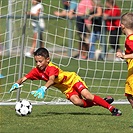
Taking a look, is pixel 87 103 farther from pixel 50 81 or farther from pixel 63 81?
pixel 50 81

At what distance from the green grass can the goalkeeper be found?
0.16 meters

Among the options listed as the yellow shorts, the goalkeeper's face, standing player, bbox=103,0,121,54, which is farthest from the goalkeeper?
standing player, bbox=103,0,121,54

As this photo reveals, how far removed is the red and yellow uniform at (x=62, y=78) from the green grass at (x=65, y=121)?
0.34 meters

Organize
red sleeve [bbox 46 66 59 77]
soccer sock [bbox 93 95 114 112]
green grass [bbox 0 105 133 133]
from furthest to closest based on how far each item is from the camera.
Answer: soccer sock [bbox 93 95 114 112] < red sleeve [bbox 46 66 59 77] < green grass [bbox 0 105 133 133]

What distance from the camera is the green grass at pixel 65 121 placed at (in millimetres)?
7027

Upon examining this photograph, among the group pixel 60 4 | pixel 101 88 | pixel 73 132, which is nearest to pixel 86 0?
pixel 60 4

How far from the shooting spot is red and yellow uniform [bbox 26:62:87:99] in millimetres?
8414

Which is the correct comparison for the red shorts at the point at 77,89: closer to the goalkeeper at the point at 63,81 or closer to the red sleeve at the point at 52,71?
the goalkeeper at the point at 63,81

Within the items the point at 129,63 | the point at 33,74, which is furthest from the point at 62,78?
the point at 129,63

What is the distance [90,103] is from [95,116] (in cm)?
47

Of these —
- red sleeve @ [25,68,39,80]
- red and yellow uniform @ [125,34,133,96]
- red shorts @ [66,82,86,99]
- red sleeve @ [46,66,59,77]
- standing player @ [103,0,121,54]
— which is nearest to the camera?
red and yellow uniform @ [125,34,133,96]

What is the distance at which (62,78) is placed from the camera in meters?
8.59

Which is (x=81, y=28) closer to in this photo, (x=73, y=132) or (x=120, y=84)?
(x=120, y=84)

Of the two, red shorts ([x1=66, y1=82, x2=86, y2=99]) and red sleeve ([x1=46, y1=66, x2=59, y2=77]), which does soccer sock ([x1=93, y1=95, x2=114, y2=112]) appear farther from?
red sleeve ([x1=46, y1=66, x2=59, y2=77])
